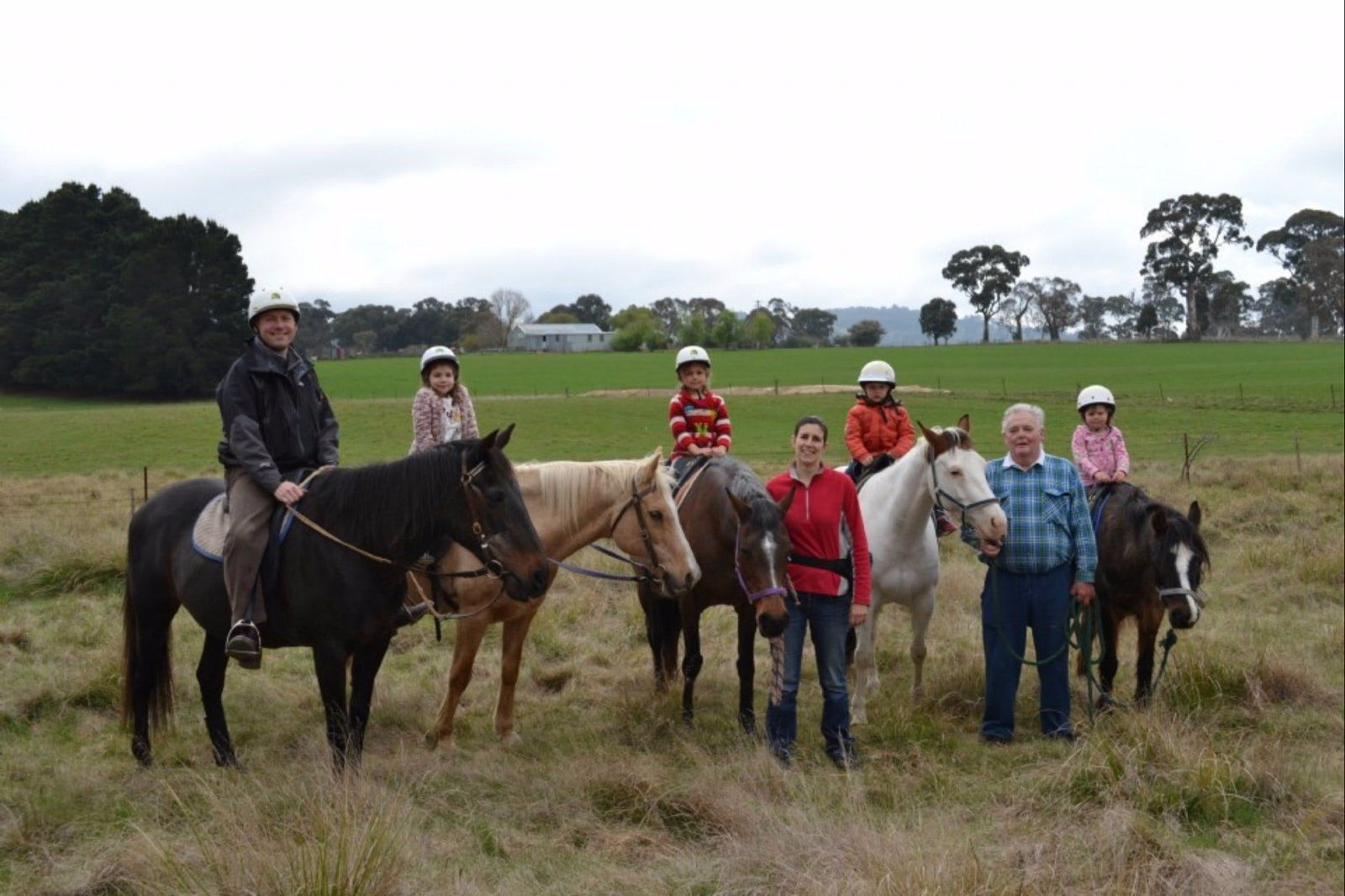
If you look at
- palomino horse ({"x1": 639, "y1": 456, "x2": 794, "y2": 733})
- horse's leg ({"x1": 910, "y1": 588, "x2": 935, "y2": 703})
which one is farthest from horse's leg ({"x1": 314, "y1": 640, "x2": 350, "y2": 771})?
horse's leg ({"x1": 910, "y1": 588, "x2": 935, "y2": 703})

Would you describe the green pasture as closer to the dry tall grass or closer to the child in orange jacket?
the dry tall grass

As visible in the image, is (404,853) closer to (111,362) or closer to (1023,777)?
(1023,777)

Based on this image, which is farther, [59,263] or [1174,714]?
[59,263]

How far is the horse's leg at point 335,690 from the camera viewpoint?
5.50 m

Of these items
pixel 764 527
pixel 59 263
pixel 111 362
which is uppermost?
pixel 59 263

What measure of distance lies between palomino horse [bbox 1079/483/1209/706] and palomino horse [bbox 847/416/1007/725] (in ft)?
4.42

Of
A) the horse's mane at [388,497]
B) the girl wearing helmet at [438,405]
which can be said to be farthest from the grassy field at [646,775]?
the girl wearing helmet at [438,405]

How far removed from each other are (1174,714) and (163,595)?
6.80 meters

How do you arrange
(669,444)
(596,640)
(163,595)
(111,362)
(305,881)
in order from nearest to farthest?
(305,881), (163,595), (596,640), (111,362), (669,444)

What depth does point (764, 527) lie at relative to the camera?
5.67 metres

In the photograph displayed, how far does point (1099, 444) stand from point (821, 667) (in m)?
3.61

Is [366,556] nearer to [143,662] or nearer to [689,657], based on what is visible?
[143,662]

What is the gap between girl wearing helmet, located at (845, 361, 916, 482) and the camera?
27.6 ft

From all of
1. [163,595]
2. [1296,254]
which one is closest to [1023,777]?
[163,595]
